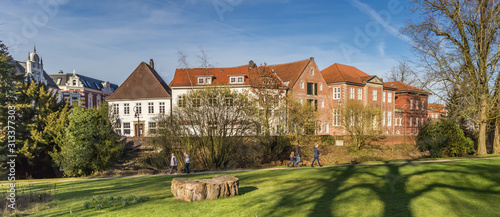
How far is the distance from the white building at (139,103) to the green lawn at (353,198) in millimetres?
39460

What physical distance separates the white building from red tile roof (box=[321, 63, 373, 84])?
27187mm

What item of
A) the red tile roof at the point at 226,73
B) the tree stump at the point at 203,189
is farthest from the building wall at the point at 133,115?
the tree stump at the point at 203,189

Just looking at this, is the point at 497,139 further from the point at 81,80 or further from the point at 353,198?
the point at 81,80

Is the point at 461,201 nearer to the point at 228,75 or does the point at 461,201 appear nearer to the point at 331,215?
the point at 331,215

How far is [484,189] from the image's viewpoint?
40.3ft

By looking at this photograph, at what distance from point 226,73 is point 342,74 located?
772 inches

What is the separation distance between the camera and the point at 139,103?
181ft

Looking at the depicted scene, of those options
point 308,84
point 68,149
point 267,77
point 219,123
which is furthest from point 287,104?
point 68,149

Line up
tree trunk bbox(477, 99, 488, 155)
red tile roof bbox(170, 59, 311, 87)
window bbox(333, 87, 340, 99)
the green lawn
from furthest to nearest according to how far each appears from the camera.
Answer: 1. window bbox(333, 87, 340, 99)
2. red tile roof bbox(170, 59, 311, 87)
3. tree trunk bbox(477, 99, 488, 155)
4. the green lawn

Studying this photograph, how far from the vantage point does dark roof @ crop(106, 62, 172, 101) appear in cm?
5541

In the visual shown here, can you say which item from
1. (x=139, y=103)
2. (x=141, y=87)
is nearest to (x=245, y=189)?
(x=139, y=103)

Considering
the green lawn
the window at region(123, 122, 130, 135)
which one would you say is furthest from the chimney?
the green lawn

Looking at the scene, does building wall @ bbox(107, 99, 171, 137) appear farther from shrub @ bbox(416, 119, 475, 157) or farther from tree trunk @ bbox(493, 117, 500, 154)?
tree trunk @ bbox(493, 117, 500, 154)

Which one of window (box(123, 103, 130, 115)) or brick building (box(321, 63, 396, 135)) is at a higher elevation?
brick building (box(321, 63, 396, 135))
